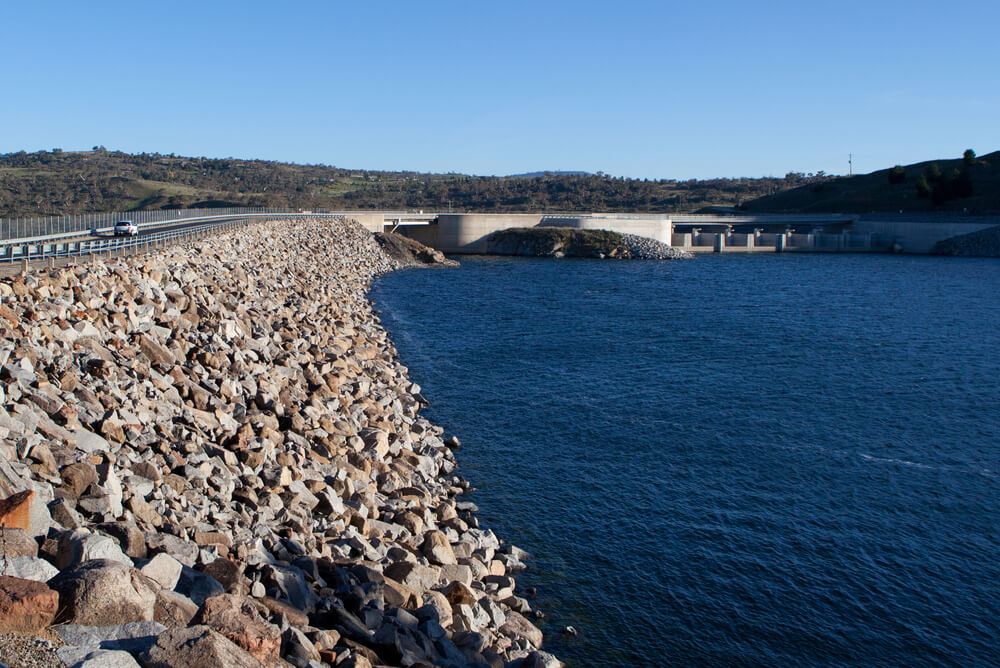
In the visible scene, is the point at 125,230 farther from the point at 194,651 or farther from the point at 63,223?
the point at 194,651

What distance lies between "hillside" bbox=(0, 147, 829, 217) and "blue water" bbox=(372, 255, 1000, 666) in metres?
72.1

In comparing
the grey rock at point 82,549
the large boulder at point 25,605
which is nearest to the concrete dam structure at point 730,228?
the grey rock at point 82,549

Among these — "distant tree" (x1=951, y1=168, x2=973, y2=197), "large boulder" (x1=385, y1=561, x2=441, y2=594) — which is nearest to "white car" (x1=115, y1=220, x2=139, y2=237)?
"large boulder" (x1=385, y1=561, x2=441, y2=594)

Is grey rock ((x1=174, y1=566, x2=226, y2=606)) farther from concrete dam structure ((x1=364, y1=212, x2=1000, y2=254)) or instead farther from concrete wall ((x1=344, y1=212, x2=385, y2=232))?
concrete dam structure ((x1=364, y1=212, x2=1000, y2=254))

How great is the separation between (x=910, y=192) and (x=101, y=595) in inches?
4891

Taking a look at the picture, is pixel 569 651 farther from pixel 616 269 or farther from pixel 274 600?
pixel 616 269

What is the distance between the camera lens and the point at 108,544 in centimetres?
766

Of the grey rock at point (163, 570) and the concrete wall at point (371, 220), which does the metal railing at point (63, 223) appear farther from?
the grey rock at point (163, 570)

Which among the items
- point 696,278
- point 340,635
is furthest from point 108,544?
point 696,278

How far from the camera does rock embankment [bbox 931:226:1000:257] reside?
89.5 metres

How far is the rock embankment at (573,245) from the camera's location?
271 feet

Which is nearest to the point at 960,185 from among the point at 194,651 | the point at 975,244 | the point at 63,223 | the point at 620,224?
the point at 975,244

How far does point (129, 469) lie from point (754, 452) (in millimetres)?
13157

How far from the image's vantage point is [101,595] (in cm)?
663
